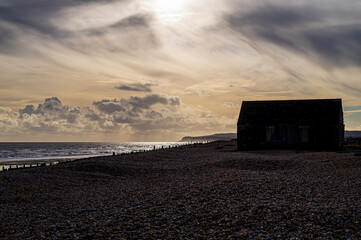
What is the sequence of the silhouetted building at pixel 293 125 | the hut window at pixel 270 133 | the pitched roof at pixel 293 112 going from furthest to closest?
the hut window at pixel 270 133, the pitched roof at pixel 293 112, the silhouetted building at pixel 293 125

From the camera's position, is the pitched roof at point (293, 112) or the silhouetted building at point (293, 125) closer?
the silhouetted building at point (293, 125)

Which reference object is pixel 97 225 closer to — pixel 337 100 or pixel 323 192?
pixel 323 192

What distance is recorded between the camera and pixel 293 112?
137ft

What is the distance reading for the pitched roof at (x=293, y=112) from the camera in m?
40.2

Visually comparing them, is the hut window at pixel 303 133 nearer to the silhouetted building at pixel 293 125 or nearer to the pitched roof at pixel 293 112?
the silhouetted building at pixel 293 125

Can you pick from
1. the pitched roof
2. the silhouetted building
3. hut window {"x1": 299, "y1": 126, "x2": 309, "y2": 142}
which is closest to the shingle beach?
the silhouetted building

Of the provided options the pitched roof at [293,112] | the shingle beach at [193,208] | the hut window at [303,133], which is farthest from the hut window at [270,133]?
the shingle beach at [193,208]

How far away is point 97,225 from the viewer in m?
10.2

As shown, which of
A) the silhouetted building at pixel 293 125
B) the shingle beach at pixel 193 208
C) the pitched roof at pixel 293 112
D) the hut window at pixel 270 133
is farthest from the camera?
the hut window at pixel 270 133

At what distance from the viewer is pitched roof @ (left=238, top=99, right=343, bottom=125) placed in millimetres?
40156

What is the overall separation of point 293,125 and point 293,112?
194 centimetres

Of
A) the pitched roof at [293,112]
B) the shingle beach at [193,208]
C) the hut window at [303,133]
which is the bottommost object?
the shingle beach at [193,208]

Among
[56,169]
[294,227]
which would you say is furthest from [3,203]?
[294,227]

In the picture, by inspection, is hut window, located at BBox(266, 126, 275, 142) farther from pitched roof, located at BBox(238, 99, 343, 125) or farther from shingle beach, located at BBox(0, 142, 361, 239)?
shingle beach, located at BBox(0, 142, 361, 239)
